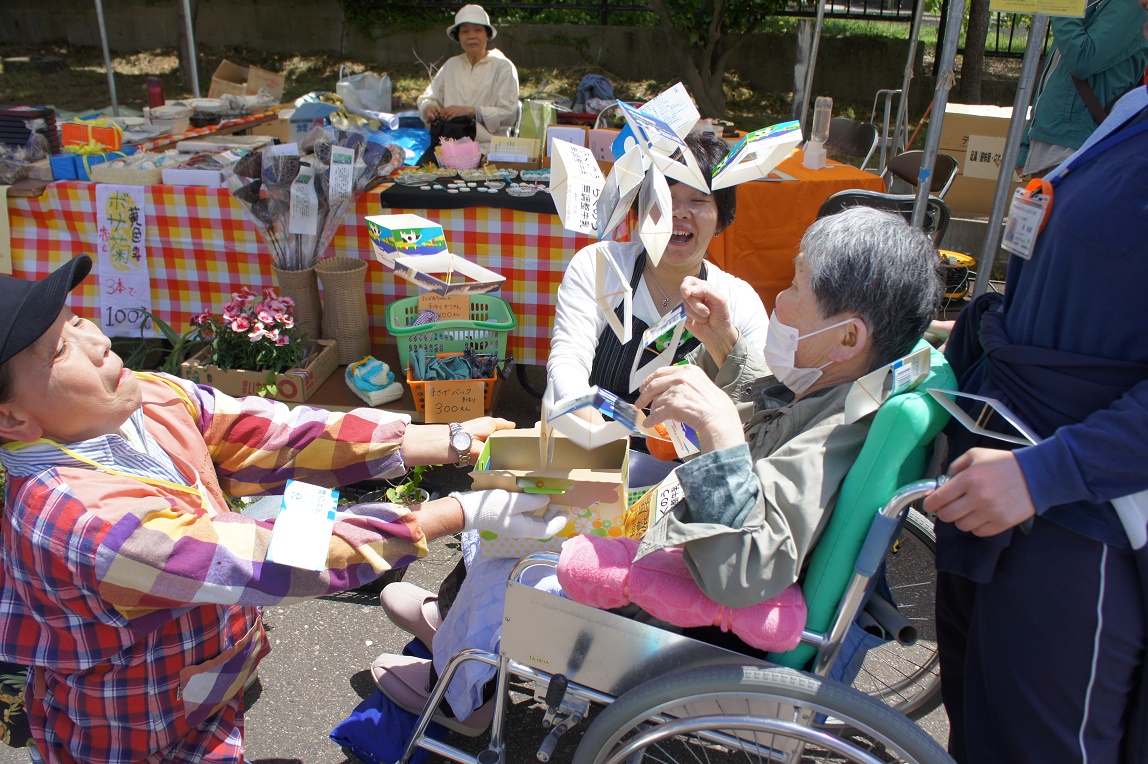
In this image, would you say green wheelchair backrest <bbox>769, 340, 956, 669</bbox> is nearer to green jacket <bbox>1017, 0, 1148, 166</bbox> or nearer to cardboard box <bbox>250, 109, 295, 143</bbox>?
green jacket <bbox>1017, 0, 1148, 166</bbox>

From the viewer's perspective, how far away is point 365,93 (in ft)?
23.4

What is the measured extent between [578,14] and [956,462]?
12624 millimetres

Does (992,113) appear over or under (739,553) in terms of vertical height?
over

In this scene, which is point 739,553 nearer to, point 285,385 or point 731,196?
point 731,196

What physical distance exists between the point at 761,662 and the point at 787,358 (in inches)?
23.3

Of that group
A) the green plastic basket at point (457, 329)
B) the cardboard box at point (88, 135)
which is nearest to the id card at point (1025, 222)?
the green plastic basket at point (457, 329)

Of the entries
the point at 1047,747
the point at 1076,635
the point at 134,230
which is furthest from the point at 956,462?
the point at 134,230

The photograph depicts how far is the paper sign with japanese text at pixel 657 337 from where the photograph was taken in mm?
1750

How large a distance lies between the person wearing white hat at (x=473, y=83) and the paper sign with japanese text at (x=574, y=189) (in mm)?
4072

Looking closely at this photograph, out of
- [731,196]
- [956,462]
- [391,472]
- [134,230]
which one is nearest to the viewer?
[956,462]

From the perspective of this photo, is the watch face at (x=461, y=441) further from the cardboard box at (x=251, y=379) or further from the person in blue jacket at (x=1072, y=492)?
the cardboard box at (x=251, y=379)

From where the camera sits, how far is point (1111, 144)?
4.26 feet

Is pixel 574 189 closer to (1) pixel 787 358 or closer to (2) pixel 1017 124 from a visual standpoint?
(1) pixel 787 358

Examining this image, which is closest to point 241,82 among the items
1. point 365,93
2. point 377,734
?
point 365,93
